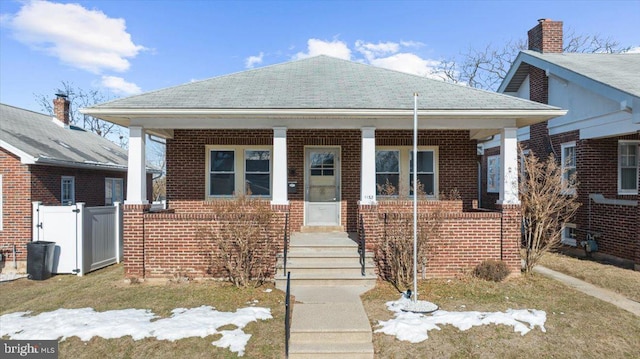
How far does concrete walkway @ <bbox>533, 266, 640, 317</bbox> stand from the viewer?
252 inches

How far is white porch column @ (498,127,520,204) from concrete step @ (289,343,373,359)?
16.0 ft

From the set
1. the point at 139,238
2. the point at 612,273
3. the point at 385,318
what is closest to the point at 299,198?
the point at 139,238

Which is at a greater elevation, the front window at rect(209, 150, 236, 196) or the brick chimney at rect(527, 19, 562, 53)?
the brick chimney at rect(527, 19, 562, 53)

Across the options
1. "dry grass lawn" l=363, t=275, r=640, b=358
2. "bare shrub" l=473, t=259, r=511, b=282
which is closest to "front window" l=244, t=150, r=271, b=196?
"dry grass lawn" l=363, t=275, r=640, b=358

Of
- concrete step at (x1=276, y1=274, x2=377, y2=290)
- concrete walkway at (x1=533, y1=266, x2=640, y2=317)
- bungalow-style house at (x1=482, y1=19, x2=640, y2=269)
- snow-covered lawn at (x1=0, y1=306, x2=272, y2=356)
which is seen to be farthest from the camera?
bungalow-style house at (x1=482, y1=19, x2=640, y2=269)

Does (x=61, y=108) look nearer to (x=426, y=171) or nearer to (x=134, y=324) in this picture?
(x=134, y=324)

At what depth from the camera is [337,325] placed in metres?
5.29

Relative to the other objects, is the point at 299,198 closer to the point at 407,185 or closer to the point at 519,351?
the point at 407,185

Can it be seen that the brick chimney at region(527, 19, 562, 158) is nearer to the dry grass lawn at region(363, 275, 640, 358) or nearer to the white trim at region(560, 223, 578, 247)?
the white trim at region(560, 223, 578, 247)

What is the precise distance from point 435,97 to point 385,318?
5.13 meters

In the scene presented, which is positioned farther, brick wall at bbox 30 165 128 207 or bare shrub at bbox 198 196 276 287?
brick wall at bbox 30 165 128 207

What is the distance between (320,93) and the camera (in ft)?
28.6

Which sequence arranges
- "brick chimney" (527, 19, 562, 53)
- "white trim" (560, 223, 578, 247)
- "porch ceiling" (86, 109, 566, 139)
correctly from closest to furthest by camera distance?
"porch ceiling" (86, 109, 566, 139) → "white trim" (560, 223, 578, 247) → "brick chimney" (527, 19, 562, 53)

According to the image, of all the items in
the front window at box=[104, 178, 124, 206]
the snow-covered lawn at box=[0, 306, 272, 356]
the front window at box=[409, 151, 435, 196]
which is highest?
the front window at box=[409, 151, 435, 196]
